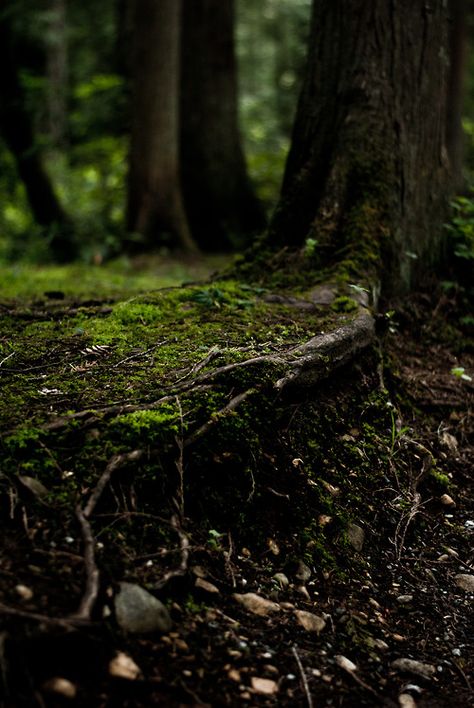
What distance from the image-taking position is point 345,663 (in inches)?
79.4

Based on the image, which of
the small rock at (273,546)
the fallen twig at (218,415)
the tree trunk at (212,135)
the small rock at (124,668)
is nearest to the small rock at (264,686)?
the small rock at (124,668)

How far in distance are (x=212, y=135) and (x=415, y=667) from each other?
8426 mm

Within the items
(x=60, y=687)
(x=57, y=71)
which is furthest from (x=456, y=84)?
(x=57, y=71)

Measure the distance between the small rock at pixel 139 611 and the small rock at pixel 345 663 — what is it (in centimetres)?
61

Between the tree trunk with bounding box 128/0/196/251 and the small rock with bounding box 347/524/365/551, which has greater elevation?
the tree trunk with bounding box 128/0/196/251

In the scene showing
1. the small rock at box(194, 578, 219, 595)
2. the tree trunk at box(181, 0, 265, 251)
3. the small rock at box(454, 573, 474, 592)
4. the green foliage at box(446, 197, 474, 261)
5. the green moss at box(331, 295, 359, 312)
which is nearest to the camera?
the small rock at box(194, 578, 219, 595)

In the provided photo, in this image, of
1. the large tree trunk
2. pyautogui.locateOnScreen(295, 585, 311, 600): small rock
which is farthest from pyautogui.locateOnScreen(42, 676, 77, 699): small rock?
the large tree trunk

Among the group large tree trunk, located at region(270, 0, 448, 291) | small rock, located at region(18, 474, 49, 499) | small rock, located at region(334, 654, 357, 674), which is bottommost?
small rock, located at region(334, 654, 357, 674)

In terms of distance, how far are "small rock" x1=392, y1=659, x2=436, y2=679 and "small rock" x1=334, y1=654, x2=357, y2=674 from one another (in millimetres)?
164

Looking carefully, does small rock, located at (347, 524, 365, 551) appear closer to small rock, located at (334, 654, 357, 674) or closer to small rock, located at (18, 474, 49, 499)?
small rock, located at (334, 654, 357, 674)

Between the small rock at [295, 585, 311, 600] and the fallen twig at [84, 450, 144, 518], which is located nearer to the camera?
the fallen twig at [84, 450, 144, 518]

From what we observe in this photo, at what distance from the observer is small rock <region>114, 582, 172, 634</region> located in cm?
180

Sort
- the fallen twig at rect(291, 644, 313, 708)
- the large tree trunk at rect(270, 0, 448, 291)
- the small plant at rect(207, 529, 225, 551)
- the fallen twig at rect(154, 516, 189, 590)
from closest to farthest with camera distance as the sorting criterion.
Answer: the fallen twig at rect(291, 644, 313, 708)
the fallen twig at rect(154, 516, 189, 590)
the small plant at rect(207, 529, 225, 551)
the large tree trunk at rect(270, 0, 448, 291)

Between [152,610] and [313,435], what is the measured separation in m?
1.38
